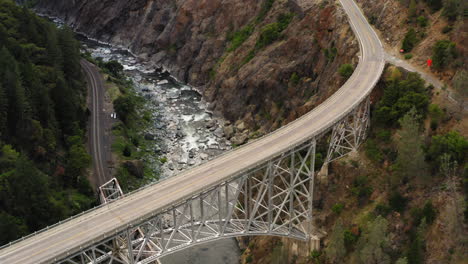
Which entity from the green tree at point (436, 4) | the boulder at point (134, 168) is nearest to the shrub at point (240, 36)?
the boulder at point (134, 168)

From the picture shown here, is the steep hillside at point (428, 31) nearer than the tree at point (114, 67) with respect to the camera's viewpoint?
Yes

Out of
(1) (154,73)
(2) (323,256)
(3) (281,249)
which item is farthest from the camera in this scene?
(1) (154,73)

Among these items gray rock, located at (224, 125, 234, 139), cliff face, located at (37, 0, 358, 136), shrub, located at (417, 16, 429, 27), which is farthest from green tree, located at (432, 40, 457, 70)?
gray rock, located at (224, 125, 234, 139)

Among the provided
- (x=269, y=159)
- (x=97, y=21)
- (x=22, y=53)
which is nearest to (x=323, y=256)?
(x=269, y=159)

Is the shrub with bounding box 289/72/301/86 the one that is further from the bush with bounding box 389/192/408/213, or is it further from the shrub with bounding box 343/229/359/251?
the shrub with bounding box 343/229/359/251

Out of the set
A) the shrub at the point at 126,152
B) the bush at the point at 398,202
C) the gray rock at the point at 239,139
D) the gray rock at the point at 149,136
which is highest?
the bush at the point at 398,202

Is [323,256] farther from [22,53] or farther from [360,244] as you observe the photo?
[22,53]

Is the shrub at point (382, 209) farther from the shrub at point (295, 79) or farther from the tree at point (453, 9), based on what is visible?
the shrub at point (295, 79)
